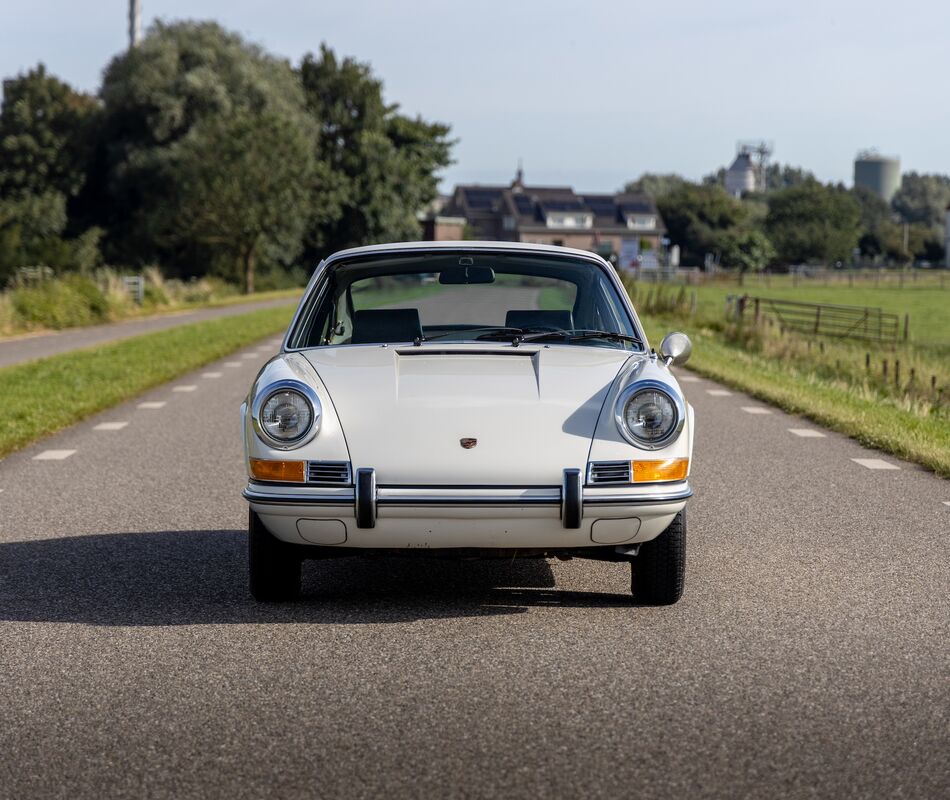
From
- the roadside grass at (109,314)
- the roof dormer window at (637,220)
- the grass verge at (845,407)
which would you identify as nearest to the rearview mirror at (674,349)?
the grass verge at (845,407)

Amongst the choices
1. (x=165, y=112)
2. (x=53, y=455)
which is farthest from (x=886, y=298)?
(x=53, y=455)

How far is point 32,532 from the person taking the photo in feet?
24.5

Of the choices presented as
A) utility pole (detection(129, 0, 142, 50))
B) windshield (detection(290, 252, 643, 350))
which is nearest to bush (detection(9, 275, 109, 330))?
windshield (detection(290, 252, 643, 350))

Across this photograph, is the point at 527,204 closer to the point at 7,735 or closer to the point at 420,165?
the point at 420,165

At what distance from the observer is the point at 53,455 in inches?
412

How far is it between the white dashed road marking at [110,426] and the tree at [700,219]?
134m

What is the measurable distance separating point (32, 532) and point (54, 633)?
217cm

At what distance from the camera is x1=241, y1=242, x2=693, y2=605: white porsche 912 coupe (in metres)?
5.28

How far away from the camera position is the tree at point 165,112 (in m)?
66.3

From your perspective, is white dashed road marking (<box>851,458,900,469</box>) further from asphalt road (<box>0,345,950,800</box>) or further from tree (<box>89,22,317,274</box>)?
tree (<box>89,22,317,274</box>)

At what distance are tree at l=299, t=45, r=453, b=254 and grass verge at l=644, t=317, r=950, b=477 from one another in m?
59.2

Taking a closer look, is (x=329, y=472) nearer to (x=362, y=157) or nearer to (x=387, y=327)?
(x=387, y=327)

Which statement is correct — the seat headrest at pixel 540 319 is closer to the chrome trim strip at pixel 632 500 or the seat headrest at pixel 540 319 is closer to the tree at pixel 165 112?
the chrome trim strip at pixel 632 500

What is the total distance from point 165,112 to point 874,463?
60.5 m
